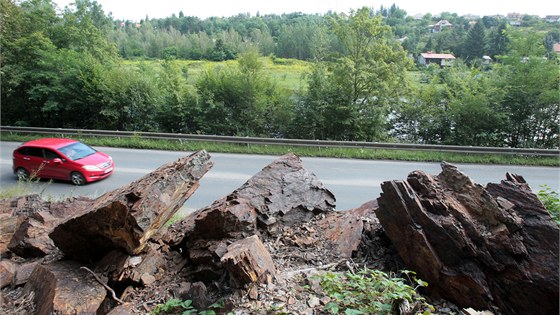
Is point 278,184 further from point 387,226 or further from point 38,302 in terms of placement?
Answer: point 38,302

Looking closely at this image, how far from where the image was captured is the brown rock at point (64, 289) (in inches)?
180

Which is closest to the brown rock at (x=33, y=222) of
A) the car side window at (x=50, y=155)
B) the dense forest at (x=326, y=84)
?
the car side window at (x=50, y=155)

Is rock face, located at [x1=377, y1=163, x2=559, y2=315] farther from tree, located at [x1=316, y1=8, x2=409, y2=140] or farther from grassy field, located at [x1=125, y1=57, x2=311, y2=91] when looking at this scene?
grassy field, located at [x1=125, y1=57, x2=311, y2=91]

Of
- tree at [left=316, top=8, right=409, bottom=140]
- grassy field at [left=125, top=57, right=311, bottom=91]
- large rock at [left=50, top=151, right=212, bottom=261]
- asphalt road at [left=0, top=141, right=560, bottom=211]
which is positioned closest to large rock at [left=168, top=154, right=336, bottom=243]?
large rock at [left=50, top=151, right=212, bottom=261]

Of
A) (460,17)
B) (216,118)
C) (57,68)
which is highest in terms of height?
(460,17)

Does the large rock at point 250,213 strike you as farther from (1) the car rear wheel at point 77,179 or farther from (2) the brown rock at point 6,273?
(1) the car rear wheel at point 77,179

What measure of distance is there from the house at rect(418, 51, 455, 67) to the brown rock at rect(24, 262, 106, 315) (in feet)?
66.2

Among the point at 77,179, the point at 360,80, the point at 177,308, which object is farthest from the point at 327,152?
the point at 177,308

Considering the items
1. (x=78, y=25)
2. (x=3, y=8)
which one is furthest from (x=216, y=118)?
(x=3, y=8)

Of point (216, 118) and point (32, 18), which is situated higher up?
point (32, 18)

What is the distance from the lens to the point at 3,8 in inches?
957

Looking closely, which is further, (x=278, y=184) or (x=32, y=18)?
(x=32, y=18)

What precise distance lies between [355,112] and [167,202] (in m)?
15.5

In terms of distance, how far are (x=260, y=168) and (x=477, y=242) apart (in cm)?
1108
